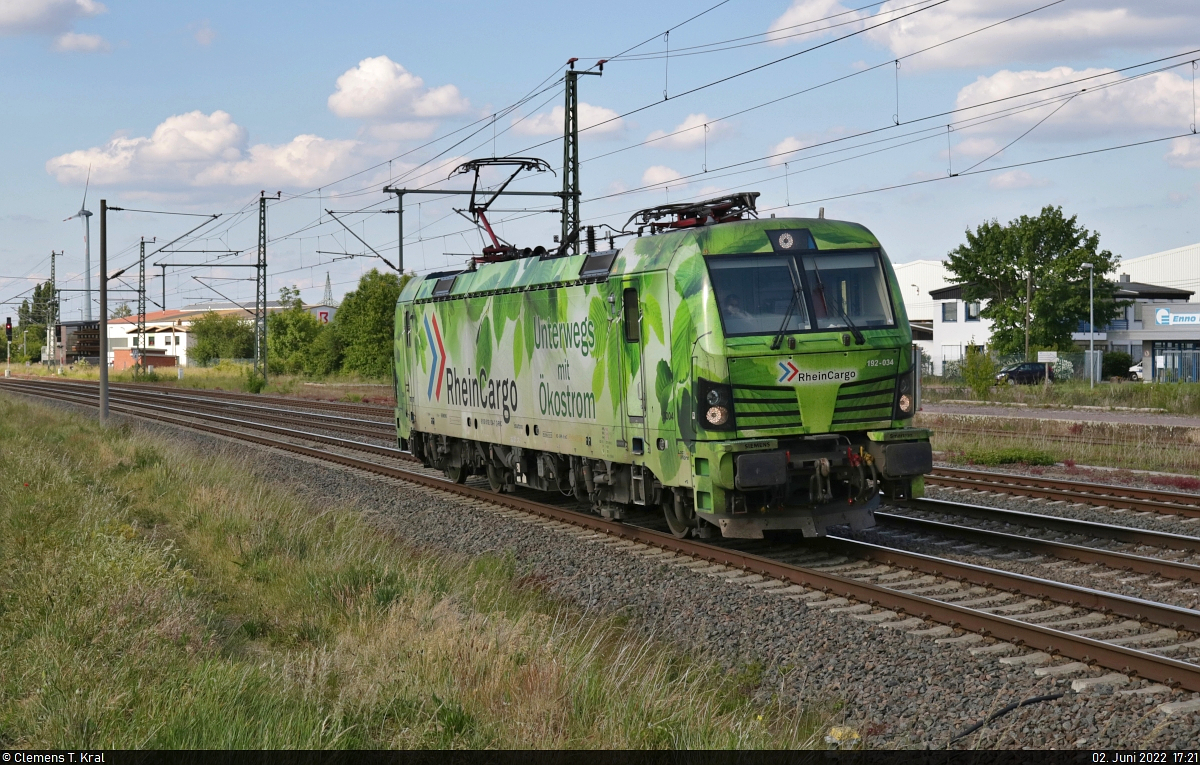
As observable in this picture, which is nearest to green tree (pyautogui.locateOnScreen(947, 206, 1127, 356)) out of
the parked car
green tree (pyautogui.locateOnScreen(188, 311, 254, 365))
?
the parked car

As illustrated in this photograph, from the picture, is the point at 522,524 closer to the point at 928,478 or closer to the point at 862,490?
the point at 862,490

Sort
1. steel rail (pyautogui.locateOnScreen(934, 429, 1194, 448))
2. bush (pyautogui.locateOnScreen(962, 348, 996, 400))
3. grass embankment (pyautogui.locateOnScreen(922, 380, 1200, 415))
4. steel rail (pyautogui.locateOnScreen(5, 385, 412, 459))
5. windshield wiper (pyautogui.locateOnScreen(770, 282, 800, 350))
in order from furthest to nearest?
bush (pyautogui.locateOnScreen(962, 348, 996, 400)), grass embankment (pyautogui.locateOnScreen(922, 380, 1200, 415)), steel rail (pyautogui.locateOnScreen(5, 385, 412, 459)), steel rail (pyautogui.locateOnScreen(934, 429, 1194, 448)), windshield wiper (pyautogui.locateOnScreen(770, 282, 800, 350))

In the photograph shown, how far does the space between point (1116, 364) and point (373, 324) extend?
134ft

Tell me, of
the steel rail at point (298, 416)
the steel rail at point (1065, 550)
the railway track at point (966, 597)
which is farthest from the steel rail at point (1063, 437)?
the steel rail at point (298, 416)

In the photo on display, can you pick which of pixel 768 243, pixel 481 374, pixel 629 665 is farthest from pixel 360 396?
pixel 629 665

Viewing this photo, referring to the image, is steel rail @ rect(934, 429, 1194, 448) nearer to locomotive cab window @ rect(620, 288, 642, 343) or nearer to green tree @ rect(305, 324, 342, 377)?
locomotive cab window @ rect(620, 288, 642, 343)

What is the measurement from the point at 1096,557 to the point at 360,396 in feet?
129

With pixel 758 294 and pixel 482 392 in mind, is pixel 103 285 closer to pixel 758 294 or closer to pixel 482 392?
pixel 482 392

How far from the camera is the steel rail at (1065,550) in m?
9.80

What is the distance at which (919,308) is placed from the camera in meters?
84.2

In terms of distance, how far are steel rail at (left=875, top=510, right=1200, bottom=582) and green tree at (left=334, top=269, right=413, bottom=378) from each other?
4804 centimetres

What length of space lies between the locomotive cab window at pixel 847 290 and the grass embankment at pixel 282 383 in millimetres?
32216

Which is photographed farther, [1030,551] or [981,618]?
[1030,551]

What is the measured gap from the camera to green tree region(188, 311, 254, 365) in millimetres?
119000
